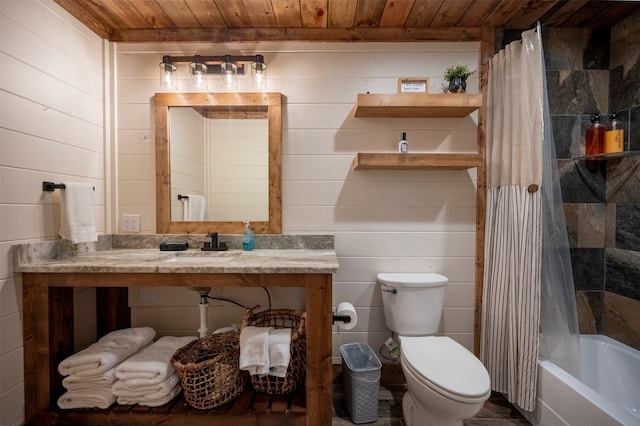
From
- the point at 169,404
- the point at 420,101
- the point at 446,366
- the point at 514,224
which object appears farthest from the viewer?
the point at 420,101

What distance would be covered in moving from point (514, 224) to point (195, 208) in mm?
1983

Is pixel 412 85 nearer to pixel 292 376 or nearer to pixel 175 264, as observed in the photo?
pixel 175 264

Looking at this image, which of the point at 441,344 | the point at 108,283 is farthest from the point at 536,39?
the point at 108,283

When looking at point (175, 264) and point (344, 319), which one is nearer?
point (175, 264)

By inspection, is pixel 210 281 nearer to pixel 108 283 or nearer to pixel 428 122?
pixel 108 283

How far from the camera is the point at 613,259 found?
1.84 metres

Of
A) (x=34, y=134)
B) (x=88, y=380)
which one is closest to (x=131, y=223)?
(x=34, y=134)

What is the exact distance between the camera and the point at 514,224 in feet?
5.40

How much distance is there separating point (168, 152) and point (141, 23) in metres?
0.84

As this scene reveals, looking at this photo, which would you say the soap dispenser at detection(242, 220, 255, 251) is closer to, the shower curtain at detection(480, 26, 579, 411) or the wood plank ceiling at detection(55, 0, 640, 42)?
the wood plank ceiling at detection(55, 0, 640, 42)

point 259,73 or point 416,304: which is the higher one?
point 259,73

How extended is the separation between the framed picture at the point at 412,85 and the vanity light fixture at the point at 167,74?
4.88 ft

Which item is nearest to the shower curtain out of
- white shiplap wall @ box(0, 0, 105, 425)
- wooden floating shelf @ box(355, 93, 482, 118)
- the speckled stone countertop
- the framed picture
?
wooden floating shelf @ box(355, 93, 482, 118)

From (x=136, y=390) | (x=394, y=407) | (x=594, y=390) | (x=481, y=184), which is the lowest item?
(x=394, y=407)
